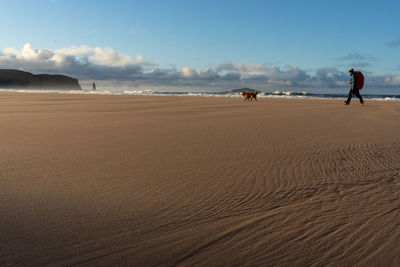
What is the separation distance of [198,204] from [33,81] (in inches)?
6007

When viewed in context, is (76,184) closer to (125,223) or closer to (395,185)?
(125,223)

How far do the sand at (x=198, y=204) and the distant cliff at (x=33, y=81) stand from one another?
131 m

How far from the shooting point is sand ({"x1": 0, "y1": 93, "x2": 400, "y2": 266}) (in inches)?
79.9

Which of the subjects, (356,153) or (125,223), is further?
(356,153)

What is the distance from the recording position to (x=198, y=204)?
279cm

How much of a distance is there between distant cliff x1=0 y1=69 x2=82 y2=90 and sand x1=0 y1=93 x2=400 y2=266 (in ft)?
431

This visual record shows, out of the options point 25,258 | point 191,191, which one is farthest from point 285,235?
point 25,258

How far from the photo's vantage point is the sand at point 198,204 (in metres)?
2.03

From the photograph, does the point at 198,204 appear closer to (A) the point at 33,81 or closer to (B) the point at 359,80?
(B) the point at 359,80

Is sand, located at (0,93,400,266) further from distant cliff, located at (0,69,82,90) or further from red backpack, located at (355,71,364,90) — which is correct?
distant cliff, located at (0,69,82,90)

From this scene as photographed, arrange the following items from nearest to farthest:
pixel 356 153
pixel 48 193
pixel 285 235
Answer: pixel 285 235 → pixel 48 193 → pixel 356 153

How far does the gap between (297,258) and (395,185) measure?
2.04m

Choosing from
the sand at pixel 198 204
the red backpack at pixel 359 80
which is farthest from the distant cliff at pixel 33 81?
the sand at pixel 198 204

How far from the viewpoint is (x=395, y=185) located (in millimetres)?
3365
